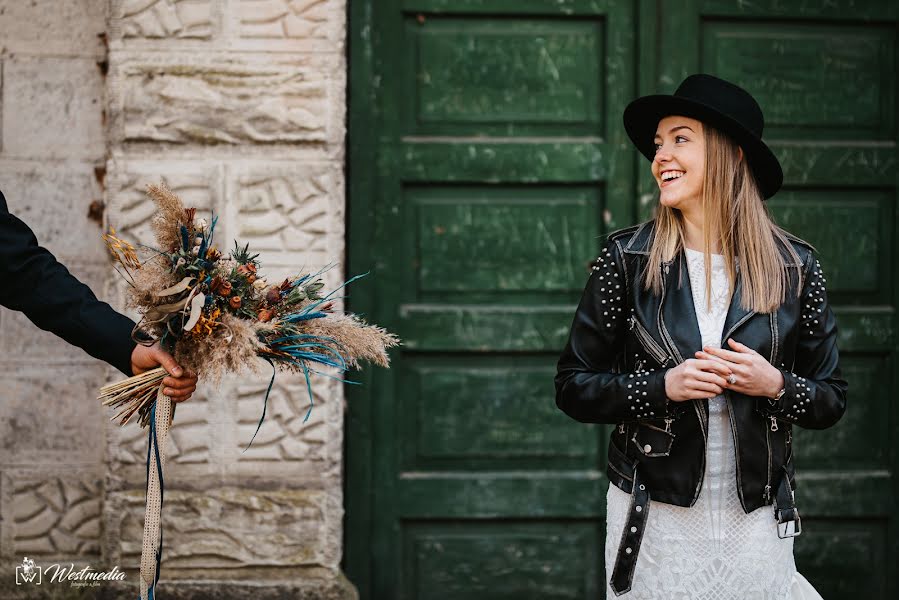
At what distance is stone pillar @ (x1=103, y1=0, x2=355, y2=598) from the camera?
365cm

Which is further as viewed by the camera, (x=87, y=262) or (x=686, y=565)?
(x=87, y=262)

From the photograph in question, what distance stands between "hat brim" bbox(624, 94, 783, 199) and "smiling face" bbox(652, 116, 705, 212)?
35 millimetres

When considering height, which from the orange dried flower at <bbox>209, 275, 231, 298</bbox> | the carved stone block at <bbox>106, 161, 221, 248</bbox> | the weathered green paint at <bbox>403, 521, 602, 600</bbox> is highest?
the carved stone block at <bbox>106, 161, 221, 248</bbox>

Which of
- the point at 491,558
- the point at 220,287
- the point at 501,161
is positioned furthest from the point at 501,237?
the point at 220,287

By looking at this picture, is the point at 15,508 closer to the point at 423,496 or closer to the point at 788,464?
the point at 423,496

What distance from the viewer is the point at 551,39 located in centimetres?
400

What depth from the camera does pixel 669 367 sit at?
2475mm

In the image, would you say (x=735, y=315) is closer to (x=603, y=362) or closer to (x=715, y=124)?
(x=603, y=362)

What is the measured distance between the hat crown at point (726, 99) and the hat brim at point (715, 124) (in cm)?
2

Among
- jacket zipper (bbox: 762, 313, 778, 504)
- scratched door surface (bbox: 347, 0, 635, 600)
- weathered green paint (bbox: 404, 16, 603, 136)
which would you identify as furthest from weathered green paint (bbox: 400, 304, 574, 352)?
jacket zipper (bbox: 762, 313, 778, 504)

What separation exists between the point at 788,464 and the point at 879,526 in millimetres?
1924

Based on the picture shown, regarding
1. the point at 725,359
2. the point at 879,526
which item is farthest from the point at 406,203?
the point at 879,526

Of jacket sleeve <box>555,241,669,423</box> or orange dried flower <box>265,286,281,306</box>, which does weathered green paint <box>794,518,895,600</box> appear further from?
orange dried flower <box>265,286,281,306</box>

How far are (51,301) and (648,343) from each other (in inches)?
58.1
